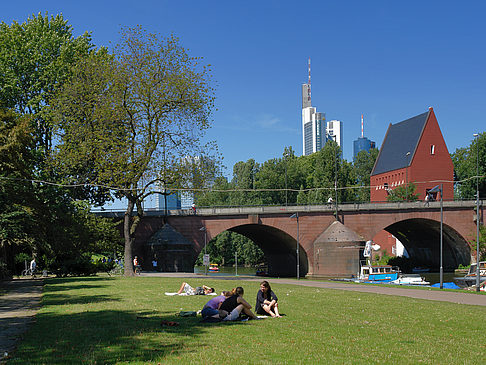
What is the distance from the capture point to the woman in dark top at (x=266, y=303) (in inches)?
569

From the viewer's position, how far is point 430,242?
76500mm

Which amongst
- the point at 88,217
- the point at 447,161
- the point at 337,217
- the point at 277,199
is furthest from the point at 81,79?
the point at 277,199

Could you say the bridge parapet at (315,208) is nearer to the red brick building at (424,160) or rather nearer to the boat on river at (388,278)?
the boat on river at (388,278)

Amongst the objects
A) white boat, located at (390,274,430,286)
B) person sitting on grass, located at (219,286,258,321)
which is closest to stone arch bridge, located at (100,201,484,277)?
white boat, located at (390,274,430,286)

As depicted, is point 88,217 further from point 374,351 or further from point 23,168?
point 374,351

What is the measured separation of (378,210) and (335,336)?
52.0m

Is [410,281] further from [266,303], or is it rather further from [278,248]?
[266,303]

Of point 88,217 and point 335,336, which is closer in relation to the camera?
point 335,336

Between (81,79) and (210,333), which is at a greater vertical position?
(81,79)

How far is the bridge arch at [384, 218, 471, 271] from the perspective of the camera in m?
65.1

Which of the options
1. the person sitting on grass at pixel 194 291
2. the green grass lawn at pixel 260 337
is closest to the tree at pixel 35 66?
the person sitting on grass at pixel 194 291

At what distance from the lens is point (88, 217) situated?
4916cm

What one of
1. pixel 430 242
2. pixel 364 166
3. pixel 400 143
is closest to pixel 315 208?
pixel 430 242

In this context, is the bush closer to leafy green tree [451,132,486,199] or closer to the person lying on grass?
the person lying on grass
